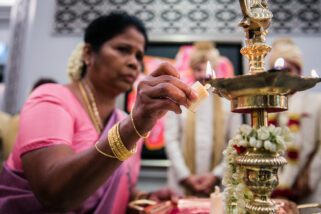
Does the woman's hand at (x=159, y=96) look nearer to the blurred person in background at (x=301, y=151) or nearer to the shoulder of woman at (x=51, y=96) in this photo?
the shoulder of woman at (x=51, y=96)

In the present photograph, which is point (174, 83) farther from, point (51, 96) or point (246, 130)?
point (51, 96)

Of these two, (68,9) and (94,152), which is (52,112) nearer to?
(94,152)

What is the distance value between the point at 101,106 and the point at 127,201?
32 centimetres

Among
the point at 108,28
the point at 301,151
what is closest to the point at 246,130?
the point at 108,28

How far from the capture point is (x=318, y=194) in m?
1.41

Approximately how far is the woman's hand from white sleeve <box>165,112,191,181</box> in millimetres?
1152

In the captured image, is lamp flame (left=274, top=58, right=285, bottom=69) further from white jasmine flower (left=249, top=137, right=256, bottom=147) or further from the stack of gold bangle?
the stack of gold bangle

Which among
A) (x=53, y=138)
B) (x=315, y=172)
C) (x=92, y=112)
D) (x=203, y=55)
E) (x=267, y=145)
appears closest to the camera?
(x=267, y=145)

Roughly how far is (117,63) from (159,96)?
0.50 metres

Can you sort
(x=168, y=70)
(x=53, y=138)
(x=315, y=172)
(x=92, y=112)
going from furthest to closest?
(x=315, y=172) < (x=92, y=112) < (x=53, y=138) < (x=168, y=70)

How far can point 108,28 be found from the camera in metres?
0.92

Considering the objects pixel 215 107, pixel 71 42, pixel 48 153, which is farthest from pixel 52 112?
pixel 71 42

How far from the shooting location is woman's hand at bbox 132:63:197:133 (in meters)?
Result: 0.40

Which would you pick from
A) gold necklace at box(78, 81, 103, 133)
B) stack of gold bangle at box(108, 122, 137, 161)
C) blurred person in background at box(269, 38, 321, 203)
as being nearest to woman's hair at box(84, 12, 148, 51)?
gold necklace at box(78, 81, 103, 133)
